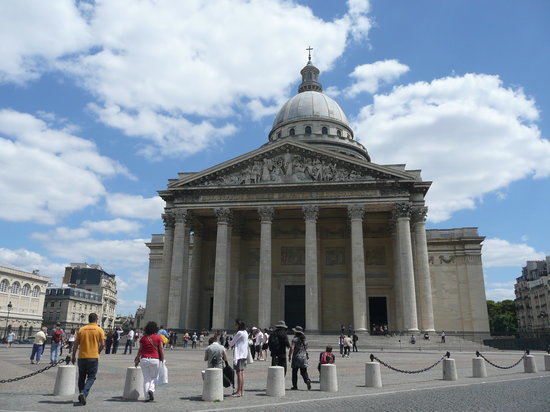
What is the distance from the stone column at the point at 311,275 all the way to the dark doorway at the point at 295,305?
6.20 meters

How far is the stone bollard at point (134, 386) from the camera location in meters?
10.1

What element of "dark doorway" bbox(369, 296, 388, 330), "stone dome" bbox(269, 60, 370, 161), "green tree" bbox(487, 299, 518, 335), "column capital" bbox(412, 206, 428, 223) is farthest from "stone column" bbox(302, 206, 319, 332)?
"green tree" bbox(487, 299, 518, 335)

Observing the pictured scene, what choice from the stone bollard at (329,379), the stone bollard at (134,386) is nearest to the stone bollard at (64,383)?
the stone bollard at (134,386)

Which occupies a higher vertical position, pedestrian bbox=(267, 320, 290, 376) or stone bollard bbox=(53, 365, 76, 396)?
pedestrian bbox=(267, 320, 290, 376)

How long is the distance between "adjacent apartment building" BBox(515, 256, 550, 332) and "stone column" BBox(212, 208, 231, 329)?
60.3 m

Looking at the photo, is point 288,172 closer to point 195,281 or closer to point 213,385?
point 195,281

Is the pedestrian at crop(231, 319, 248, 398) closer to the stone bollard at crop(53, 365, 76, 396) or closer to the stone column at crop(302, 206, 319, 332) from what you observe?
the stone bollard at crop(53, 365, 76, 396)

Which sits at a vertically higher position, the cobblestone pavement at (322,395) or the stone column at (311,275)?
the stone column at (311,275)

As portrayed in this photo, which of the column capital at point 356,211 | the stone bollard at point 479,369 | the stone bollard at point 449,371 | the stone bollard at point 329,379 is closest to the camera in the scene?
the stone bollard at point 329,379

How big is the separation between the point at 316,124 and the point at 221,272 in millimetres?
36835

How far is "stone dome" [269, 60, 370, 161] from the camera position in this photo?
6675 centimetres

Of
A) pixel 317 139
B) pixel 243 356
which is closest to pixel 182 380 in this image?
pixel 243 356

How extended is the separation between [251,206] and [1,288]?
53.1m

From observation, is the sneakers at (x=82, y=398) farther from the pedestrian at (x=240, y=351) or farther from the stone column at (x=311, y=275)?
the stone column at (x=311, y=275)
